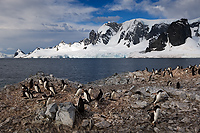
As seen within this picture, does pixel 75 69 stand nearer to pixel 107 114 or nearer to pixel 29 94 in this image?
pixel 29 94

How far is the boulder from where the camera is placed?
729cm

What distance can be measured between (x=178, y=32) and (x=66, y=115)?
715ft

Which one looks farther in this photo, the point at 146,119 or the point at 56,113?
the point at 146,119

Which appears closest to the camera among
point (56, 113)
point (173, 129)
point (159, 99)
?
point (173, 129)

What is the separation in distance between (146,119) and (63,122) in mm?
4557

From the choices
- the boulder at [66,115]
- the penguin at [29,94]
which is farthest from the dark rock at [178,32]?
the boulder at [66,115]

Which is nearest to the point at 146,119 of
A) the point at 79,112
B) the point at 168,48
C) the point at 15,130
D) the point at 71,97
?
the point at 79,112

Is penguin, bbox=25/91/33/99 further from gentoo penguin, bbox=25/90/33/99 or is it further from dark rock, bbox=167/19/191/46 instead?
dark rock, bbox=167/19/191/46

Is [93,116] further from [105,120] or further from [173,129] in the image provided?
[173,129]

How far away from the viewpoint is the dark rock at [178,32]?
7554 inches

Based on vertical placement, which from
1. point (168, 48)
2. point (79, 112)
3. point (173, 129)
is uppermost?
point (168, 48)

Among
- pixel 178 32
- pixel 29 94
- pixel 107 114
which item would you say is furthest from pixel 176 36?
pixel 29 94

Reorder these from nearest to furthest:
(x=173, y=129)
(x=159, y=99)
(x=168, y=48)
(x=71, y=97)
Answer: (x=173, y=129) < (x=159, y=99) < (x=71, y=97) < (x=168, y=48)

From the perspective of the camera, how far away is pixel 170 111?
8.99 metres
